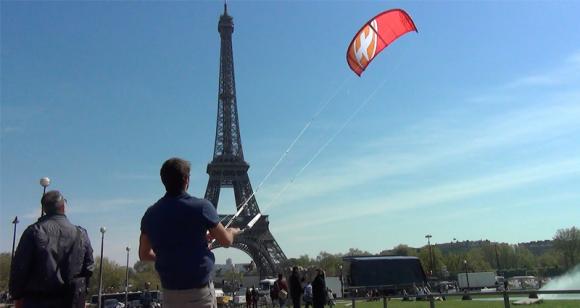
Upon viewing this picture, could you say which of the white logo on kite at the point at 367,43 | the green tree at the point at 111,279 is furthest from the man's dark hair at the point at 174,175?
the green tree at the point at 111,279

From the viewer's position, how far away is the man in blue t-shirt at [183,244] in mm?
3928

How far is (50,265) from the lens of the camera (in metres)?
4.25

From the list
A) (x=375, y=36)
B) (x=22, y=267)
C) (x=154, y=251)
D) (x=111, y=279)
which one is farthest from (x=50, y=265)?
(x=111, y=279)

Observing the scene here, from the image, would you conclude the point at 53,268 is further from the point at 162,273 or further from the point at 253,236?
the point at 253,236

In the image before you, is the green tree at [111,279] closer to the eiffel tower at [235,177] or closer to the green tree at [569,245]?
the eiffel tower at [235,177]

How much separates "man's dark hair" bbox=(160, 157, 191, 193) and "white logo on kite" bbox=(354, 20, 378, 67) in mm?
11389

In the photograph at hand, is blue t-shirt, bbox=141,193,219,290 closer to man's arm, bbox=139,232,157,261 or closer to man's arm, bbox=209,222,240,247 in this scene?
man's arm, bbox=209,222,240,247

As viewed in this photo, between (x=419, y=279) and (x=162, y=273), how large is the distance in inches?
1701

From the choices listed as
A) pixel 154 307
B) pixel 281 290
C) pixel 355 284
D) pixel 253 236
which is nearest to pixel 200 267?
pixel 281 290

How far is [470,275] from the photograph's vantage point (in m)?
62.5

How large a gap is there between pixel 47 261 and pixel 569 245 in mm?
108820

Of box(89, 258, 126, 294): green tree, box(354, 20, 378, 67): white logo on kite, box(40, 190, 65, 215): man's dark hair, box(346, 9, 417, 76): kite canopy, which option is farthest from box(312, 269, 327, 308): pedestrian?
box(89, 258, 126, 294): green tree

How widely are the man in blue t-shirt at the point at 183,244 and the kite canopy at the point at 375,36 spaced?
37.6ft

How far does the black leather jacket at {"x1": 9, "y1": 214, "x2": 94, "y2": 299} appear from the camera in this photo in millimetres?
4211
